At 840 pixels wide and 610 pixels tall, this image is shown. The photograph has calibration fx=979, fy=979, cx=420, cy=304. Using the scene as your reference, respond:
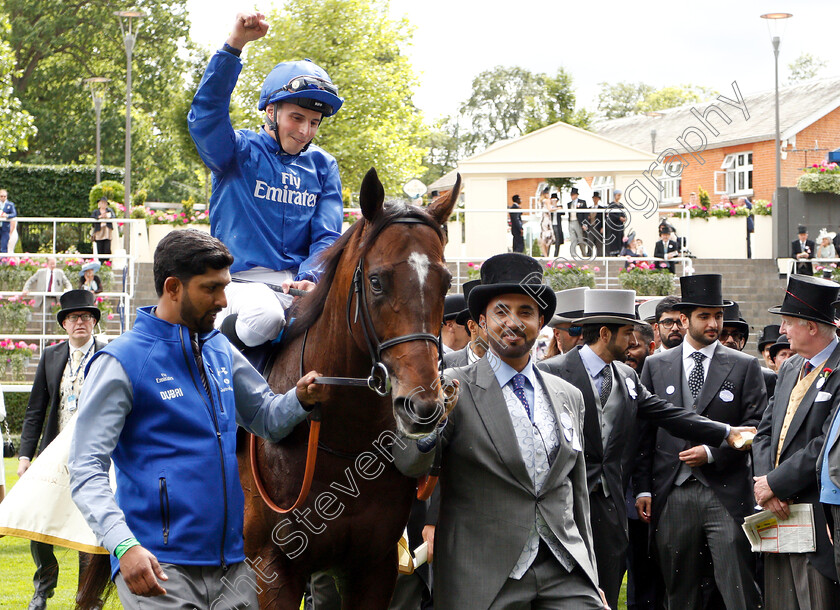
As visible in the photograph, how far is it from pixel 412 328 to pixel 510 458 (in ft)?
2.66

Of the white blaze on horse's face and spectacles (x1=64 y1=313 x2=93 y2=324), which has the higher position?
the white blaze on horse's face

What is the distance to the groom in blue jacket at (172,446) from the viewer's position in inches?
122

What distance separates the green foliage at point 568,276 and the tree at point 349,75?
45.8 ft

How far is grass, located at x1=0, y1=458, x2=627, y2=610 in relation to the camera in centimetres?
708

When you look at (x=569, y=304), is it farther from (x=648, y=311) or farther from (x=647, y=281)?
(x=647, y=281)

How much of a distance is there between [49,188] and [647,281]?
2663cm

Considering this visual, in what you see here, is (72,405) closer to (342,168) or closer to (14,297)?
(14,297)

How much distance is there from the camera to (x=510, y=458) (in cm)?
388

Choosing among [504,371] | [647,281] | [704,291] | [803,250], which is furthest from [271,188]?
[803,250]

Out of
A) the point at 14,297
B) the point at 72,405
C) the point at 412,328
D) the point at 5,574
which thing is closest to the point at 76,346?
the point at 72,405

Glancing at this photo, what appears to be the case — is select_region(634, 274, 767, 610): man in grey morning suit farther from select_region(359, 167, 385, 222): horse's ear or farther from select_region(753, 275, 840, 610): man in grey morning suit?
select_region(359, 167, 385, 222): horse's ear

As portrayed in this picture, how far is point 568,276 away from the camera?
60.4ft

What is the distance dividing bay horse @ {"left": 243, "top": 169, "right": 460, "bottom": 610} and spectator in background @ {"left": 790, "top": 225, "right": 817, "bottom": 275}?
17.9 metres

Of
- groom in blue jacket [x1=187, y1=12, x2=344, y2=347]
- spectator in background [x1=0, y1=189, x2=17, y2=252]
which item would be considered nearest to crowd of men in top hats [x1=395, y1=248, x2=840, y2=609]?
groom in blue jacket [x1=187, y1=12, x2=344, y2=347]
